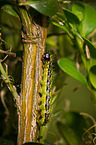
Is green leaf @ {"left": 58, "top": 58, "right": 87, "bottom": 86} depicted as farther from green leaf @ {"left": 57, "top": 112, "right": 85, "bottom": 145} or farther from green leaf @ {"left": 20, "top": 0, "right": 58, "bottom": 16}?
green leaf @ {"left": 57, "top": 112, "right": 85, "bottom": 145}

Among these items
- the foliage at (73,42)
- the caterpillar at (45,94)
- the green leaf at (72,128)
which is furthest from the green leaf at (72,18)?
the green leaf at (72,128)

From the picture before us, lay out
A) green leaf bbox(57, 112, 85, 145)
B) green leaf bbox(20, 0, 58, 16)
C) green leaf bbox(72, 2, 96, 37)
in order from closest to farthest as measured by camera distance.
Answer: green leaf bbox(20, 0, 58, 16) → green leaf bbox(72, 2, 96, 37) → green leaf bbox(57, 112, 85, 145)

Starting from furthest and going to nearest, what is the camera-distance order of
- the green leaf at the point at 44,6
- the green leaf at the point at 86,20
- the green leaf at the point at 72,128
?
the green leaf at the point at 72,128 < the green leaf at the point at 86,20 < the green leaf at the point at 44,6

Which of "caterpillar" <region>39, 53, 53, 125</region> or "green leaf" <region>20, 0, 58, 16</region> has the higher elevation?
"green leaf" <region>20, 0, 58, 16</region>

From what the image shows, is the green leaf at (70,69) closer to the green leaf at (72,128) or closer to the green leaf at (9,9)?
the green leaf at (9,9)

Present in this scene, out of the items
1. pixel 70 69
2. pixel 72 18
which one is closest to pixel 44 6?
pixel 72 18

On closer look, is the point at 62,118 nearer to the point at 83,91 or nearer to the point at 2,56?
the point at 2,56

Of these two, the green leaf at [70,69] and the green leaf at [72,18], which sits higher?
the green leaf at [72,18]

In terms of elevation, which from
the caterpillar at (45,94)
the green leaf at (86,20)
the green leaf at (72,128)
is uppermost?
the green leaf at (86,20)

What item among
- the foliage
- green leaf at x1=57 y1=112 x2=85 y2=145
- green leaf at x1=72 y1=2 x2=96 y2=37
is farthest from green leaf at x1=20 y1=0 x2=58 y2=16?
green leaf at x1=57 y1=112 x2=85 y2=145

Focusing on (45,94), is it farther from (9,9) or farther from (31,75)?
(9,9)
